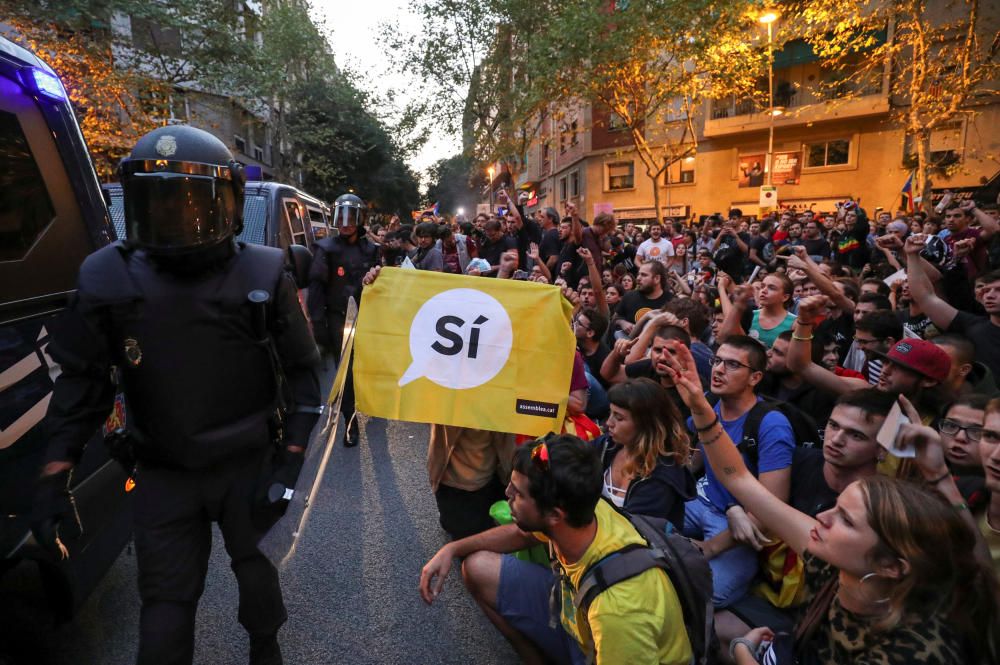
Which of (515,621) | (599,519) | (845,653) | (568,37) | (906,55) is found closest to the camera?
(845,653)

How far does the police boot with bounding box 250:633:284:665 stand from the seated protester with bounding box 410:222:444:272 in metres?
5.44

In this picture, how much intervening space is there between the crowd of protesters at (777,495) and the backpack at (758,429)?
0.4 inches

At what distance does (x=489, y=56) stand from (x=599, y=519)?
24.6 meters

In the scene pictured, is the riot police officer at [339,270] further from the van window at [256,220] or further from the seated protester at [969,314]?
the seated protester at [969,314]

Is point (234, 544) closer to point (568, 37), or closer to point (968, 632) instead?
point (968, 632)

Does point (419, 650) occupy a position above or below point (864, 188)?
below

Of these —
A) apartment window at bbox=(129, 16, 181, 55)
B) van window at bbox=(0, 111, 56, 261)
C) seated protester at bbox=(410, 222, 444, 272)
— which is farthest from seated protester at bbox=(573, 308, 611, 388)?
apartment window at bbox=(129, 16, 181, 55)

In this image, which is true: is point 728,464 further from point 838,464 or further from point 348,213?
point 348,213

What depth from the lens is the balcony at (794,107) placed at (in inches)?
968

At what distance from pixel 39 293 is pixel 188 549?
1.38 meters

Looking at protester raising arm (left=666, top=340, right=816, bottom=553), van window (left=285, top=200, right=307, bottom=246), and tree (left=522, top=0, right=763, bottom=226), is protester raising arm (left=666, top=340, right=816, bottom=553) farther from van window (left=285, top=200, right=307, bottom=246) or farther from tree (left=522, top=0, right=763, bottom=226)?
tree (left=522, top=0, right=763, bottom=226)

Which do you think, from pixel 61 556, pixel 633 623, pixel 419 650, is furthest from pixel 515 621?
pixel 61 556

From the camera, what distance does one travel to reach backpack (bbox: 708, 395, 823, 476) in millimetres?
2877

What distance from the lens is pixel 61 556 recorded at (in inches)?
84.5
